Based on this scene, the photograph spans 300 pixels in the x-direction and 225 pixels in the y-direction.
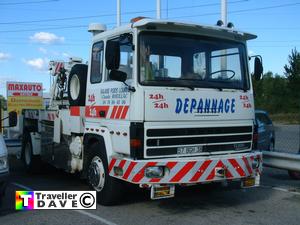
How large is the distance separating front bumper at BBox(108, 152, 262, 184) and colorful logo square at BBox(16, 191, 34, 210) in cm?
124

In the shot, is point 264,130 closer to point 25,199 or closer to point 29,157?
point 29,157

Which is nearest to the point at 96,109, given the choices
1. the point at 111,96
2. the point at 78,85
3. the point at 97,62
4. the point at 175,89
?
the point at 111,96

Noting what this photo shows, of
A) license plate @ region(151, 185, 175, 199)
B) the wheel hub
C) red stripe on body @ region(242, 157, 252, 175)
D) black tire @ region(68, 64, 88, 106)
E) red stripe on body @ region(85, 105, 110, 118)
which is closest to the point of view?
license plate @ region(151, 185, 175, 199)

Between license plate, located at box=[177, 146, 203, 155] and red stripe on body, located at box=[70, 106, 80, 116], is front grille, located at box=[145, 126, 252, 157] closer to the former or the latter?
license plate, located at box=[177, 146, 203, 155]

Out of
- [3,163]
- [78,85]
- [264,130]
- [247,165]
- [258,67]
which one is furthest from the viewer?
[264,130]

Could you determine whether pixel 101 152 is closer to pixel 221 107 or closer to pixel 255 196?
pixel 221 107

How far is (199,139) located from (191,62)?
123 cm

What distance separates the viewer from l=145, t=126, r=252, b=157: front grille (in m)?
6.23

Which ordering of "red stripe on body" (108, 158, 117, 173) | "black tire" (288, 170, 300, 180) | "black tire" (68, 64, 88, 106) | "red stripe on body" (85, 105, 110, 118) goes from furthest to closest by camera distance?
1. "black tire" (288, 170, 300, 180)
2. "black tire" (68, 64, 88, 106)
3. "red stripe on body" (85, 105, 110, 118)
4. "red stripe on body" (108, 158, 117, 173)

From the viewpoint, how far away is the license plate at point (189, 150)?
6444mm

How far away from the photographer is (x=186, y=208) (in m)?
7.03

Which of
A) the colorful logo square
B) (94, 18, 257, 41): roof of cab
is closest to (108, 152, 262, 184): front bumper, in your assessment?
the colorful logo square

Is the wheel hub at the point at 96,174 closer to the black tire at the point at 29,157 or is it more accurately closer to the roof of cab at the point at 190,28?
the roof of cab at the point at 190,28

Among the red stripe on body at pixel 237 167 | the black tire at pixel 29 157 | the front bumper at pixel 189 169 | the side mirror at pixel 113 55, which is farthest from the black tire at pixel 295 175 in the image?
the black tire at pixel 29 157
